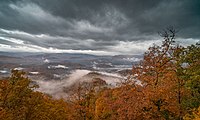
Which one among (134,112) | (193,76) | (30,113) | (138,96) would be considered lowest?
(30,113)

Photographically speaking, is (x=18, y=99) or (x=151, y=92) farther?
(x=18, y=99)

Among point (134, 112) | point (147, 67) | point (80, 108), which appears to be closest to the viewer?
point (134, 112)

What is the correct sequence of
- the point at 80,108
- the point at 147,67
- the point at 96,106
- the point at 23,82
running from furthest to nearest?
the point at 96,106, the point at 80,108, the point at 23,82, the point at 147,67

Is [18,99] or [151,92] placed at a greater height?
[151,92]

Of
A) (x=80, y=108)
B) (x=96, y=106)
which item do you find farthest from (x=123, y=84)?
(x=96, y=106)

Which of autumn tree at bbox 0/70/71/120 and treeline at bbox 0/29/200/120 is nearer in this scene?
treeline at bbox 0/29/200/120

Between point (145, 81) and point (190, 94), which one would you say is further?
point (190, 94)

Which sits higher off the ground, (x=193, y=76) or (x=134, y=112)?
(x=193, y=76)

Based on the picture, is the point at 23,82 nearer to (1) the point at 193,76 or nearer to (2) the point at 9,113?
(2) the point at 9,113

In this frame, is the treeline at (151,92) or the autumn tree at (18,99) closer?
the treeline at (151,92)

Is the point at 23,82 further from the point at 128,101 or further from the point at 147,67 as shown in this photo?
the point at 147,67
